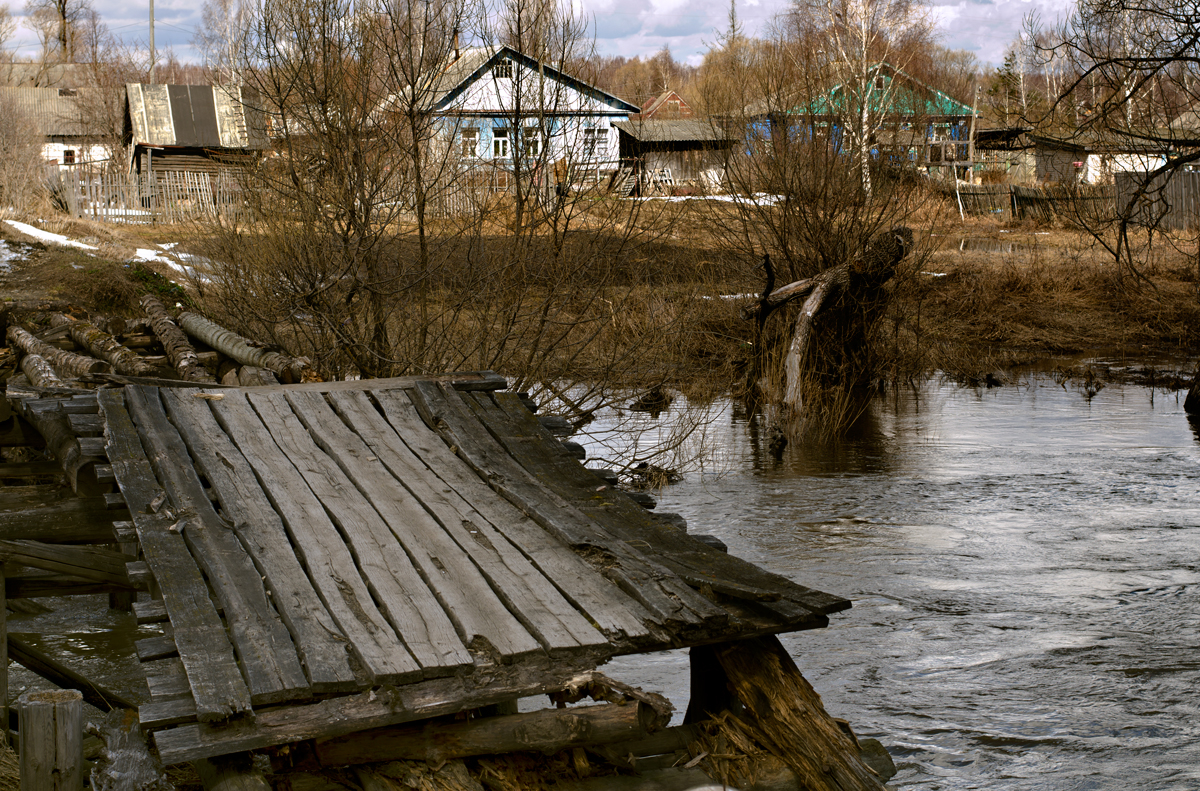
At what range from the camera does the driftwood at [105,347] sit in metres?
8.69

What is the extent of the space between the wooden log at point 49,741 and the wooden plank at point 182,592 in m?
0.37

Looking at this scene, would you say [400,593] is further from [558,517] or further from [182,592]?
[558,517]

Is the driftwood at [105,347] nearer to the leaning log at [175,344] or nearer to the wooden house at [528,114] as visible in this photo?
the leaning log at [175,344]

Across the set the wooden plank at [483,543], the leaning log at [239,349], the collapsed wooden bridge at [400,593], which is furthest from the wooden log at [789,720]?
the leaning log at [239,349]

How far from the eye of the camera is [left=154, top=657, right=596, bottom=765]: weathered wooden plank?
3.09m

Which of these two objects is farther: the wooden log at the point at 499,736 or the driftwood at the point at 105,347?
the driftwood at the point at 105,347

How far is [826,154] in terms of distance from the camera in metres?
13.4

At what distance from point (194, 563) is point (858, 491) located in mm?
8034

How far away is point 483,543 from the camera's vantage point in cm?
446

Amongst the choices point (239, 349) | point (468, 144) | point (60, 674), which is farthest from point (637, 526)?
point (468, 144)

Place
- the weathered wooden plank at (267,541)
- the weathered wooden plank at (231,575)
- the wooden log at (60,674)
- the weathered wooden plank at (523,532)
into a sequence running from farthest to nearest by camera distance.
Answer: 1. the wooden log at (60,674)
2. the weathered wooden plank at (523,532)
3. the weathered wooden plank at (267,541)
4. the weathered wooden plank at (231,575)

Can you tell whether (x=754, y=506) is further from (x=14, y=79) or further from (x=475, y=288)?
(x=14, y=79)

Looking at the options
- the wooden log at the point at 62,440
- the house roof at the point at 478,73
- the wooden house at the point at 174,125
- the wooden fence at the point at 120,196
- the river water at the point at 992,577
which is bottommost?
the river water at the point at 992,577

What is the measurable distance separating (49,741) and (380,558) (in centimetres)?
125
